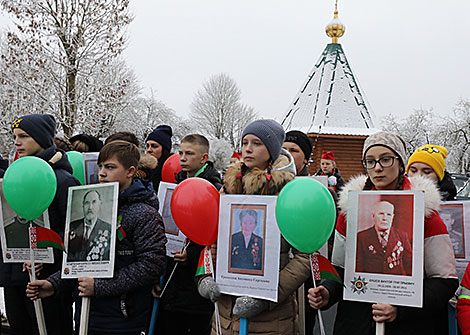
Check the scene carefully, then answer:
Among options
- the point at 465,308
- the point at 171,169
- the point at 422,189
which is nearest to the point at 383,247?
the point at 422,189

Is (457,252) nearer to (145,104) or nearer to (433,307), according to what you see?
(433,307)

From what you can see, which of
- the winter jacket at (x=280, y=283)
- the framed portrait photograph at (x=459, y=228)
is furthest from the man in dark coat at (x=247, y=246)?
the framed portrait photograph at (x=459, y=228)

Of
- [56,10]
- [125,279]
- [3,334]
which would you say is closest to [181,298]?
[125,279]

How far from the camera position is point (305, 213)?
7.03 ft

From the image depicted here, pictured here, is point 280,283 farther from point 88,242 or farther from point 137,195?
point 88,242

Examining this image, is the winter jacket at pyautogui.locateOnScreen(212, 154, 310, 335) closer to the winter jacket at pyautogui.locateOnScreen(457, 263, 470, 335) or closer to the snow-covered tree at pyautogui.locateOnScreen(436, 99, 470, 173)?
the winter jacket at pyautogui.locateOnScreen(457, 263, 470, 335)

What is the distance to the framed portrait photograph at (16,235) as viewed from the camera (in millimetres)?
3145

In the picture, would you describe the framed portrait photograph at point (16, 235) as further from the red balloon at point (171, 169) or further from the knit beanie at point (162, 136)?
the knit beanie at point (162, 136)

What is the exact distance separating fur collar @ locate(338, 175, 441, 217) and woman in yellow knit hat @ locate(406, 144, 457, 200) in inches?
48.6

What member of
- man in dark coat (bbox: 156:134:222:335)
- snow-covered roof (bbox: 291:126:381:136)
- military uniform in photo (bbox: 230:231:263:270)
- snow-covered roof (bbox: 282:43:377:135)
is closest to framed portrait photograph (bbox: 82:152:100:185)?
man in dark coat (bbox: 156:134:222:335)

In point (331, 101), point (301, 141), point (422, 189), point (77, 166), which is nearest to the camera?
point (422, 189)

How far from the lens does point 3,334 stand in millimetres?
4375

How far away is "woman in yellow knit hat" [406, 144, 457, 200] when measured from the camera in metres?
3.47

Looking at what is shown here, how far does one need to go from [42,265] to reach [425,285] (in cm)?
273
